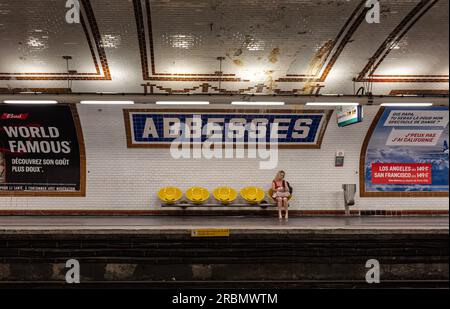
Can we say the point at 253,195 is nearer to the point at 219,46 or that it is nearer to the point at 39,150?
the point at 219,46

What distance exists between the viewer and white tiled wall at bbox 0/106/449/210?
909cm

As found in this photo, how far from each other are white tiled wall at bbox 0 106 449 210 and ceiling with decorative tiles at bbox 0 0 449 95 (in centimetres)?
121

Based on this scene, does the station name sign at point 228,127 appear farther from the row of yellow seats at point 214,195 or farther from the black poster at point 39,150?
the black poster at point 39,150

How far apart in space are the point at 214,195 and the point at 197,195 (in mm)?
432

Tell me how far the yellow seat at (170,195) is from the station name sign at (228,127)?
1.12 meters

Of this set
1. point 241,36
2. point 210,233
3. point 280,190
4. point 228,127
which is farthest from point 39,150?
point 280,190

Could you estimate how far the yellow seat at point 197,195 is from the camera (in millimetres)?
9125

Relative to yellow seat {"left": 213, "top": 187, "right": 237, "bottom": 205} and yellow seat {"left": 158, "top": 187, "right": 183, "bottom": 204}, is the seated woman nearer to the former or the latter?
yellow seat {"left": 213, "top": 187, "right": 237, "bottom": 205}

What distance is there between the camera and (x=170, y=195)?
915cm

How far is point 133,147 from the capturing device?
927 centimetres

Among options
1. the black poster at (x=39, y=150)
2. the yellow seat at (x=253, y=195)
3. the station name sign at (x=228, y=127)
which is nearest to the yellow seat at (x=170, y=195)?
the station name sign at (x=228, y=127)
